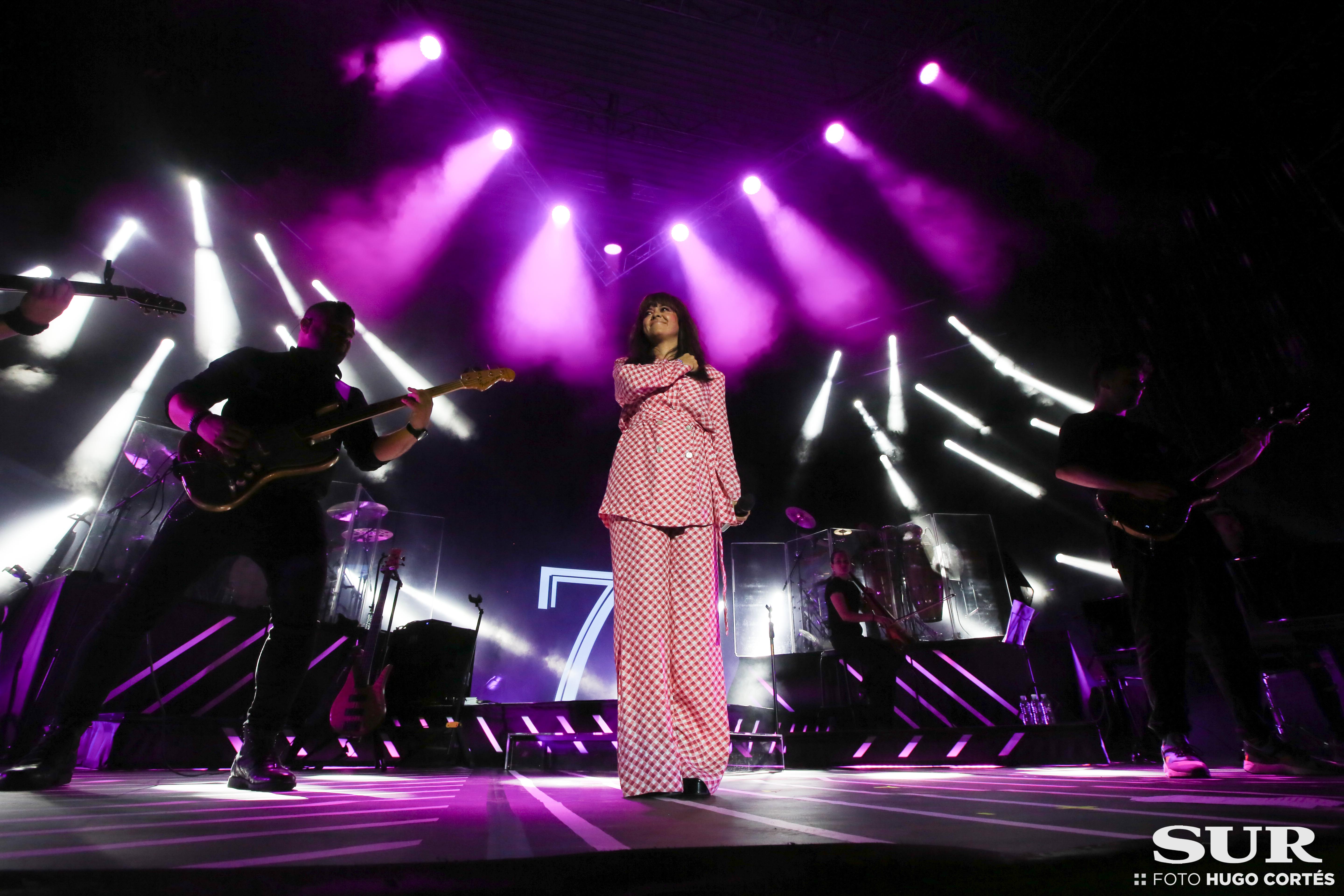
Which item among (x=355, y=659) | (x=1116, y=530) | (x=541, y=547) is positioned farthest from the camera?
(x=541, y=547)

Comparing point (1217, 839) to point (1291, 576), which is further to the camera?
point (1291, 576)

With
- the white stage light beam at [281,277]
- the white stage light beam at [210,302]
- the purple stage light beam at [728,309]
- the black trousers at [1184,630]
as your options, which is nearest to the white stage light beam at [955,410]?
the purple stage light beam at [728,309]

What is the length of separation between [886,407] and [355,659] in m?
7.73

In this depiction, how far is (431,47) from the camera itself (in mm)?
Answer: 6273

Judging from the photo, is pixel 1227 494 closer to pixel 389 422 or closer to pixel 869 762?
pixel 869 762

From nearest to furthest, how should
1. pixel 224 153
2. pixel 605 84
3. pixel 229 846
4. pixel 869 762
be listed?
pixel 229 846 < pixel 869 762 < pixel 224 153 < pixel 605 84

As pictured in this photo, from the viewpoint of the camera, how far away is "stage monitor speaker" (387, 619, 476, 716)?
5.16 meters

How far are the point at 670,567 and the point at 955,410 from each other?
781cm

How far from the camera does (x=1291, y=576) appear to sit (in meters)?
3.94

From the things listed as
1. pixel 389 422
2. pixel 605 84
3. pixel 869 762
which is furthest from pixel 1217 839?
pixel 389 422

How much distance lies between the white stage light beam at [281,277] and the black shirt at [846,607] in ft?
22.9

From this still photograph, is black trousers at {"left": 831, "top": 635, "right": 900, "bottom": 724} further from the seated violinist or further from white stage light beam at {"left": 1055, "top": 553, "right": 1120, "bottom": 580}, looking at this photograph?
white stage light beam at {"left": 1055, "top": 553, "right": 1120, "bottom": 580}

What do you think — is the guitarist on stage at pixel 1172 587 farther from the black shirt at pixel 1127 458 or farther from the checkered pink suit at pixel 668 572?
the checkered pink suit at pixel 668 572

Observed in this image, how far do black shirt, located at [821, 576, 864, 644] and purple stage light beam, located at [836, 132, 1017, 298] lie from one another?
4634 millimetres
